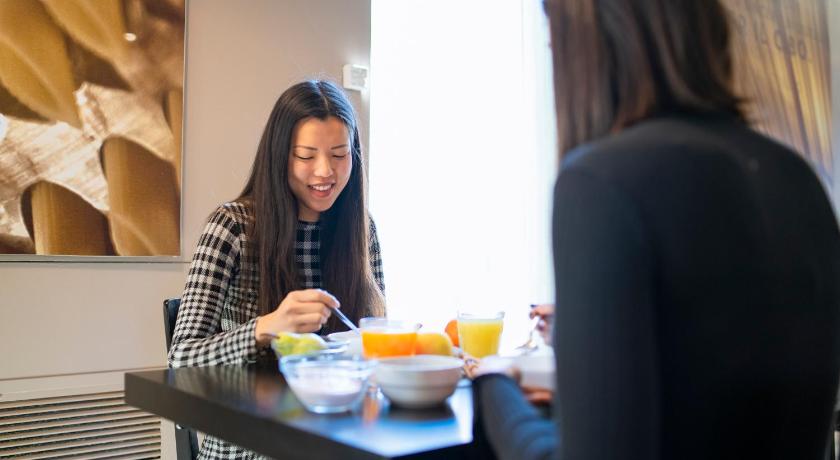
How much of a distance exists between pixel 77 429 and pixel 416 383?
76.5 inches

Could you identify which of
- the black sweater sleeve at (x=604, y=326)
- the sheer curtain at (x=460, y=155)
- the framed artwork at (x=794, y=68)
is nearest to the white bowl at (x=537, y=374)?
the black sweater sleeve at (x=604, y=326)

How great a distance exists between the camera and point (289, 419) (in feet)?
→ 3.05

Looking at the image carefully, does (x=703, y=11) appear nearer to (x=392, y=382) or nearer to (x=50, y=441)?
(x=392, y=382)

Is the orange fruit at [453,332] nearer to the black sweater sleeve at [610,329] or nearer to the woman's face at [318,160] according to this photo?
the woman's face at [318,160]

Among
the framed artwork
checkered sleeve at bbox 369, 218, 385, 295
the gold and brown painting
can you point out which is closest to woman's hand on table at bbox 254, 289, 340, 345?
checkered sleeve at bbox 369, 218, 385, 295

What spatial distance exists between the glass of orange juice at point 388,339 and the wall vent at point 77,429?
5.40 feet

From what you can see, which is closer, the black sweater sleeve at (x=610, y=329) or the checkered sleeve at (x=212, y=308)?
the black sweater sleeve at (x=610, y=329)

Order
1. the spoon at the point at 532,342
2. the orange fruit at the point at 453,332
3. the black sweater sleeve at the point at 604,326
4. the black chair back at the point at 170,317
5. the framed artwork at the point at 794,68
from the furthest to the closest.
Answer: the framed artwork at the point at 794,68 → the black chair back at the point at 170,317 → the orange fruit at the point at 453,332 → the spoon at the point at 532,342 → the black sweater sleeve at the point at 604,326

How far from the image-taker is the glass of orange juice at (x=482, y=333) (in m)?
1.39

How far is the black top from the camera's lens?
0.64 meters

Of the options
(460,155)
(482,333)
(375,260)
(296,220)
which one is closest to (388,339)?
(482,333)

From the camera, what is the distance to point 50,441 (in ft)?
8.02

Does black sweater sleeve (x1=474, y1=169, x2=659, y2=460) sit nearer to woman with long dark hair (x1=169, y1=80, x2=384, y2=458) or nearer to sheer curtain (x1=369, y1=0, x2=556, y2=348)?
woman with long dark hair (x1=169, y1=80, x2=384, y2=458)

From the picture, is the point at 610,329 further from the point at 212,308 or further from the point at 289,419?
the point at 212,308
